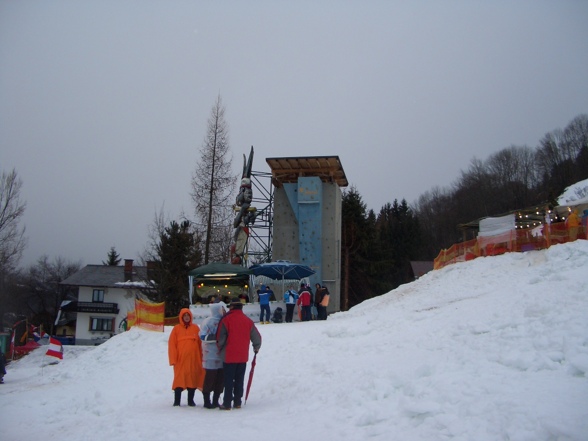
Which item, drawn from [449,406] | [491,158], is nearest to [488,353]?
[449,406]

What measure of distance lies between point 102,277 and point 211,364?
182 ft

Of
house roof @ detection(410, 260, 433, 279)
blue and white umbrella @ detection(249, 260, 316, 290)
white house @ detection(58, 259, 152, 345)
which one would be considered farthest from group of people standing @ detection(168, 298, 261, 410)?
house roof @ detection(410, 260, 433, 279)

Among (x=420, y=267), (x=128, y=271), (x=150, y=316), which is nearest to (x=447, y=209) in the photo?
(x=420, y=267)

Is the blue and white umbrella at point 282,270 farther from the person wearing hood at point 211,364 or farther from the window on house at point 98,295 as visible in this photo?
the window on house at point 98,295

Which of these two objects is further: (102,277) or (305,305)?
(102,277)

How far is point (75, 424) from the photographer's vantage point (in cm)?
814

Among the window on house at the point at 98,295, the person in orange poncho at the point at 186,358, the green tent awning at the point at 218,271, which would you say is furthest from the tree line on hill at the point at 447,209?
the person in orange poncho at the point at 186,358

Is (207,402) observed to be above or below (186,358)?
below

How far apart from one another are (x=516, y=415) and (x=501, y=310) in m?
4.99

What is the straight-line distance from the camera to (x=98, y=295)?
195ft

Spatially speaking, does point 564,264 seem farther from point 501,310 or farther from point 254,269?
point 254,269

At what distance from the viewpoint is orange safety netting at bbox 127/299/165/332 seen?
19.6m

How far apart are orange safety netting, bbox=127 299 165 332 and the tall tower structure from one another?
666 inches

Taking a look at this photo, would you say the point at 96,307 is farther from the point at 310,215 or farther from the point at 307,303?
the point at 307,303
